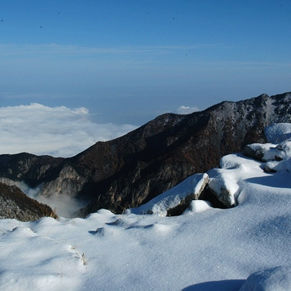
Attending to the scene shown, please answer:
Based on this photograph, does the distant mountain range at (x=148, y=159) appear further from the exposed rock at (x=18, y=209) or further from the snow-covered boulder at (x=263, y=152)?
the snow-covered boulder at (x=263, y=152)

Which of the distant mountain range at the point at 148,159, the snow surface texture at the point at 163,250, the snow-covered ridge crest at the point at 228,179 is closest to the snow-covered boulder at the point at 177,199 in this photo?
the snow-covered ridge crest at the point at 228,179

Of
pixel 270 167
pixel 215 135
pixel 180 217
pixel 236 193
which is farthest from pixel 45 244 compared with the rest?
pixel 215 135

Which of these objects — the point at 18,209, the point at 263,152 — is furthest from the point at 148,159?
the point at 263,152

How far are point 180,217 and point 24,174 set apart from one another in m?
123

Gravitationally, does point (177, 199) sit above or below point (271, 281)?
below

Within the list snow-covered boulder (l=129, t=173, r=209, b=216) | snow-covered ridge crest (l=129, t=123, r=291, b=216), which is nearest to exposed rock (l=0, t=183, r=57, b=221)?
snow-covered boulder (l=129, t=173, r=209, b=216)

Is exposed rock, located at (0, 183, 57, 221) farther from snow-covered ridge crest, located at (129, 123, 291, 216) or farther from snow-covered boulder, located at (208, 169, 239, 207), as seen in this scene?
snow-covered boulder, located at (208, 169, 239, 207)

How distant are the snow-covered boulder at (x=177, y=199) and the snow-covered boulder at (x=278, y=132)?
10.1 metres

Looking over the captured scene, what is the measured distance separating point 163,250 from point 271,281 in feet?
16.7

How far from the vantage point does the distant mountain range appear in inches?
4267

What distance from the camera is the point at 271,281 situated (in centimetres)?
927

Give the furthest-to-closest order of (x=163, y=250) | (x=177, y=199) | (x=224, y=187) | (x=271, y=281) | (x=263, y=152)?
(x=263, y=152), (x=177, y=199), (x=224, y=187), (x=163, y=250), (x=271, y=281)

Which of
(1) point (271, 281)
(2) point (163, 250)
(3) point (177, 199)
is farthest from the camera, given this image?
(3) point (177, 199)

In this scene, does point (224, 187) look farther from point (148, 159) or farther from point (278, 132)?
point (148, 159)
